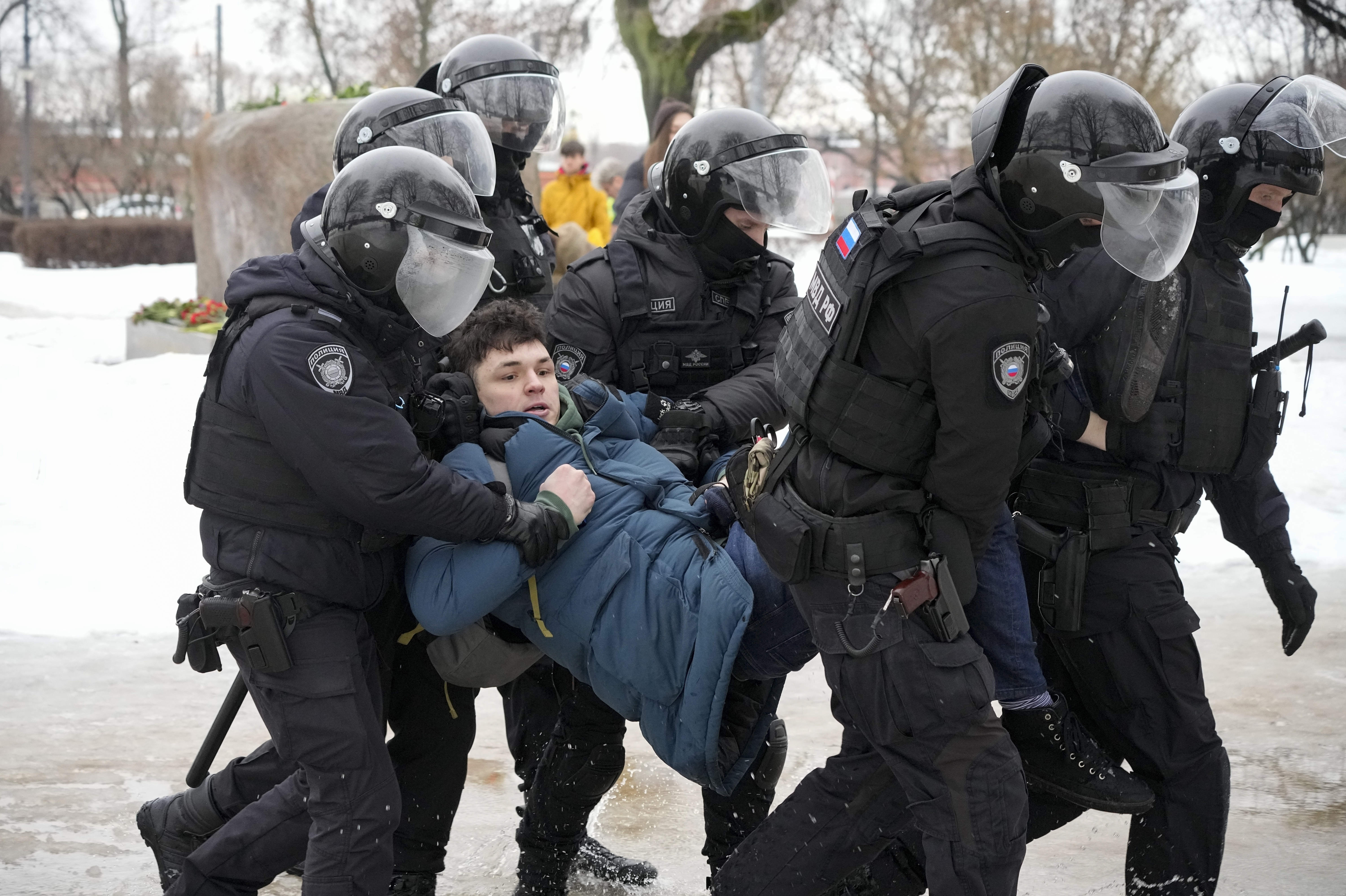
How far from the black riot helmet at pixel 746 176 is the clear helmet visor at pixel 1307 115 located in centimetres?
110

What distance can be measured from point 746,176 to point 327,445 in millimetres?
1470

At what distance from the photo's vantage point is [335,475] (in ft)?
8.66

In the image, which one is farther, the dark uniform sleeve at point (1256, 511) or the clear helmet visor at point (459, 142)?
the clear helmet visor at point (459, 142)

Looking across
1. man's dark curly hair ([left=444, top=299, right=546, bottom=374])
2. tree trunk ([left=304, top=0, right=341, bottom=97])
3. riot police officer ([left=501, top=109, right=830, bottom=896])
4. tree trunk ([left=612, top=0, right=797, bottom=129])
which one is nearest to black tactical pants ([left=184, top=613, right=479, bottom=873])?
riot police officer ([left=501, top=109, right=830, bottom=896])

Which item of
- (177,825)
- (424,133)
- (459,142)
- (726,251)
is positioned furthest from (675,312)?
(177,825)

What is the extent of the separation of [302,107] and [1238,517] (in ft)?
29.4

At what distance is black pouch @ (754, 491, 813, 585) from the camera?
102 inches

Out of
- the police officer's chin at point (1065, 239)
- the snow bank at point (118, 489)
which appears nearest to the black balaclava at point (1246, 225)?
the police officer's chin at point (1065, 239)

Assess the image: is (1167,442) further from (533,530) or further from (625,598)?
(533,530)

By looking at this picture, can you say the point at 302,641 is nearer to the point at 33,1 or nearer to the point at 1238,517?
the point at 1238,517

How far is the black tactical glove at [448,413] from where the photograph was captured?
3029 millimetres

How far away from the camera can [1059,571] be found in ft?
9.81

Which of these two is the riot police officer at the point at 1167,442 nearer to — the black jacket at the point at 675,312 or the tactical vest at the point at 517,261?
the black jacket at the point at 675,312

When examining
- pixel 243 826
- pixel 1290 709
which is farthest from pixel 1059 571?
pixel 1290 709
